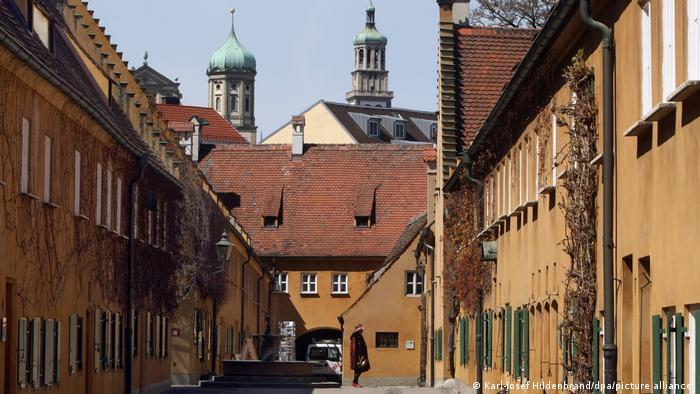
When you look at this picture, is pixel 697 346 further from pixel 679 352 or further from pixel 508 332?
pixel 508 332

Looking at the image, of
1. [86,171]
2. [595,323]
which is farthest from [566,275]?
[86,171]

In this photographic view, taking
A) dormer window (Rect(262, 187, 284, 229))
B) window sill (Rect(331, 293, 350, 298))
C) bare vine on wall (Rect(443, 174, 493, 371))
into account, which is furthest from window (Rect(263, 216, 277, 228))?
bare vine on wall (Rect(443, 174, 493, 371))

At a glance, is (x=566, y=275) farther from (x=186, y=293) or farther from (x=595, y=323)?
(x=186, y=293)

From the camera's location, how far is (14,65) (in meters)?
23.8

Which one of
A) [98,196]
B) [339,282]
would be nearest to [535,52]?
[98,196]

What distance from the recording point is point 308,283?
88.3m

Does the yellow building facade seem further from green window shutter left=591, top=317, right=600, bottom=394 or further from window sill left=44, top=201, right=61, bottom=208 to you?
window sill left=44, top=201, right=61, bottom=208

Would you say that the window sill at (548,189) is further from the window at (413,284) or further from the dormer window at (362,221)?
the dormer window at (362,221)

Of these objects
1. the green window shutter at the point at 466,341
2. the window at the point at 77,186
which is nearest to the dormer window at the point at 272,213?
the green window shutter at the point at 466,341

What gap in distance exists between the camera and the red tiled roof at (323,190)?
87.9 meters

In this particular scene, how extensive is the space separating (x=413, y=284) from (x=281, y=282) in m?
19.1

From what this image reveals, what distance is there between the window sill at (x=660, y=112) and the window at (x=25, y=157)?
1156cm

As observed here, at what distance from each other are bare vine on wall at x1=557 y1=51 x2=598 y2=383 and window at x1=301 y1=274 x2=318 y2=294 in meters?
66.7

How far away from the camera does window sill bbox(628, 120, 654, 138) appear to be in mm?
15932
